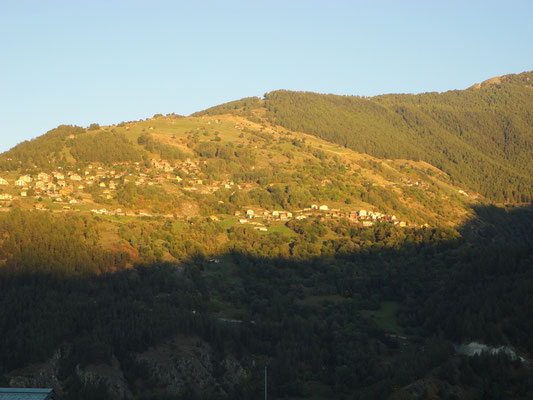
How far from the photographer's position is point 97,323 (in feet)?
220

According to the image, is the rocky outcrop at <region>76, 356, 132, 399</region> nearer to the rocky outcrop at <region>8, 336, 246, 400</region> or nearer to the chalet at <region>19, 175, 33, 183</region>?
the rocky outcrop at <region>8, 336, 246, 400</region>

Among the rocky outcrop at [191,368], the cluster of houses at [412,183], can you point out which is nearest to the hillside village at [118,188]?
the cluster of houses at [412,183]

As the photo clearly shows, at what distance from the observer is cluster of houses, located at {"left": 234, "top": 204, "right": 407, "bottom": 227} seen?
122 m

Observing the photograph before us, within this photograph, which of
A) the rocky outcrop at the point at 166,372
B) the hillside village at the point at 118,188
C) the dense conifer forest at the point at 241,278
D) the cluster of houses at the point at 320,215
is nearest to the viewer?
the rocky outcrop at the point at 166,372

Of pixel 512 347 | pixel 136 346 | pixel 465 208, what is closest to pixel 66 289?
pixel 136 346

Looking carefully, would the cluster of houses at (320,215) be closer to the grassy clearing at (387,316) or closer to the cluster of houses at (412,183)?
the grassy clearing at (387,316)

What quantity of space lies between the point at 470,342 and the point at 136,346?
119 feet

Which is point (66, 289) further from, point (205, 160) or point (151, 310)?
point (205, 160)

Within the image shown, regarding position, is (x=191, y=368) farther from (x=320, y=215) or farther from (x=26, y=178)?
(x=26, y=178)

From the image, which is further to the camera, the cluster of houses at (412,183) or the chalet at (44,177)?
the cluster of houses at (412,183)

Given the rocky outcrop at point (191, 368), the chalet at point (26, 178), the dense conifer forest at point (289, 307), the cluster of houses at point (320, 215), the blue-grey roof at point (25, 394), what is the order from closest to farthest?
the blue-grey roof at point (25, 394)
the dense conifer forest at point (289, 307)
the rocky outcrop at point (191, 368)
the chalet at point (26, 178)
the cluster of houses at point (320, 215)

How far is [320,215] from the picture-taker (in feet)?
406

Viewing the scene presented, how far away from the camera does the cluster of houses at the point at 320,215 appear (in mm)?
121750

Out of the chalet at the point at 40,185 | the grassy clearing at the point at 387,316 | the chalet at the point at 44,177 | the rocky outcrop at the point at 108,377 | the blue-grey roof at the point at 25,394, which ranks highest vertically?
the chalet at the point at 44,177
